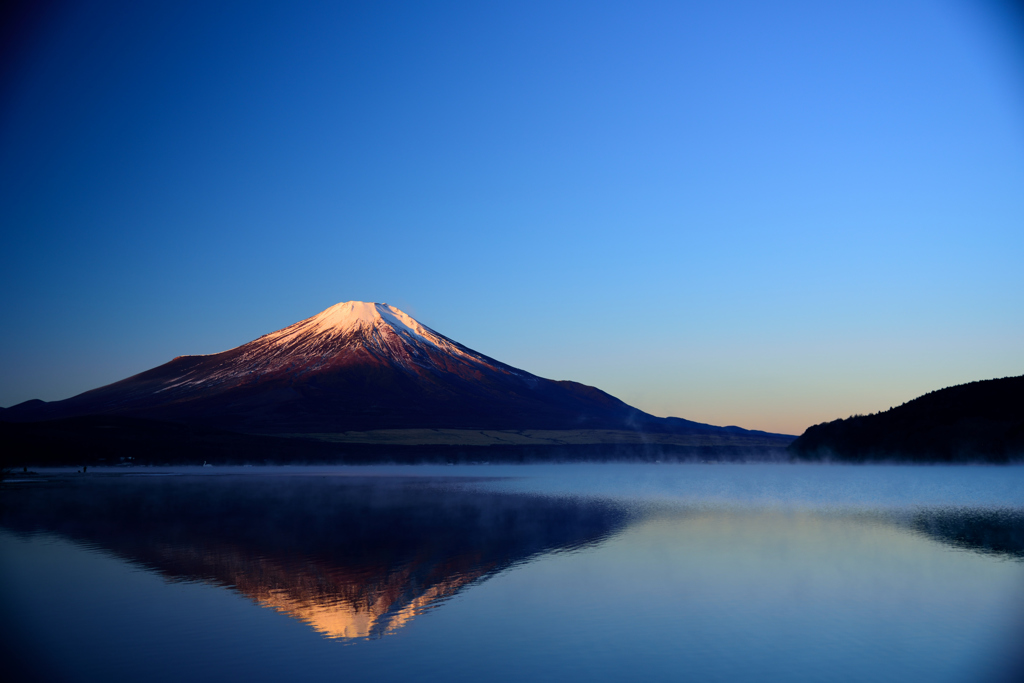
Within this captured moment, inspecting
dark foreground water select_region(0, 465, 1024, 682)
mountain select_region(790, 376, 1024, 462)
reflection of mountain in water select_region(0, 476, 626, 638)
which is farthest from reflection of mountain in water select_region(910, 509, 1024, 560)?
mountain select_region(790, 376, 1024, 462)

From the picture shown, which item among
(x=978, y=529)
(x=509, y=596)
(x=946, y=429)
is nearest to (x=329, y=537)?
(x=509, y=596)

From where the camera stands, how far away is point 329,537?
3344cm

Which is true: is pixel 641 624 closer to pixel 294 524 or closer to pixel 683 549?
pixel 683 549

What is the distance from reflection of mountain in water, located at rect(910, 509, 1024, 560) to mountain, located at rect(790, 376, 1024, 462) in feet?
294

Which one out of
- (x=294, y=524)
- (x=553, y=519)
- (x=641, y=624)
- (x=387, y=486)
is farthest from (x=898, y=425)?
(x=641, y=624)

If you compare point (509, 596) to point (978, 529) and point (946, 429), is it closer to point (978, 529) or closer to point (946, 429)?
point (978, 529)

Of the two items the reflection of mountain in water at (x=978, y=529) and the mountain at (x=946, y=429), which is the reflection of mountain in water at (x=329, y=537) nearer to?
the reflection of mountain in water at (x=978, y=529)

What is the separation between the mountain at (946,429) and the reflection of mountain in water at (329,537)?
9789cm

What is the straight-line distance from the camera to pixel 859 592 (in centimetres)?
2261

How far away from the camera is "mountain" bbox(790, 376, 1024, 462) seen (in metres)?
125

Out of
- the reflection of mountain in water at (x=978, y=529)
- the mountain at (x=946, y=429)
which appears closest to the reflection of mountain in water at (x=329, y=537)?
the reflection of mountain in water at (x=978, y=529)

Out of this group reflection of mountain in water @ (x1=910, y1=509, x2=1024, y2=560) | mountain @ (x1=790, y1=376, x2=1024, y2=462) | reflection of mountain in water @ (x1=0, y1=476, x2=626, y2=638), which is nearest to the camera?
reflection of mountain in water @ (x1=0, y1=476, x2=626, y2=638)

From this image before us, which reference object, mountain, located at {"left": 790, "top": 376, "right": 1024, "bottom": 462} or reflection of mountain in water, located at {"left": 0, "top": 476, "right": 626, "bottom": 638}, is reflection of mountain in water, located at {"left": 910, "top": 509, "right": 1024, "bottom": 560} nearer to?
reflection of mountain in water, located at {"left": 0, "top": 476, "right": 626, "bottom": 638}

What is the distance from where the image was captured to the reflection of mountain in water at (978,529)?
30955 millimetres
